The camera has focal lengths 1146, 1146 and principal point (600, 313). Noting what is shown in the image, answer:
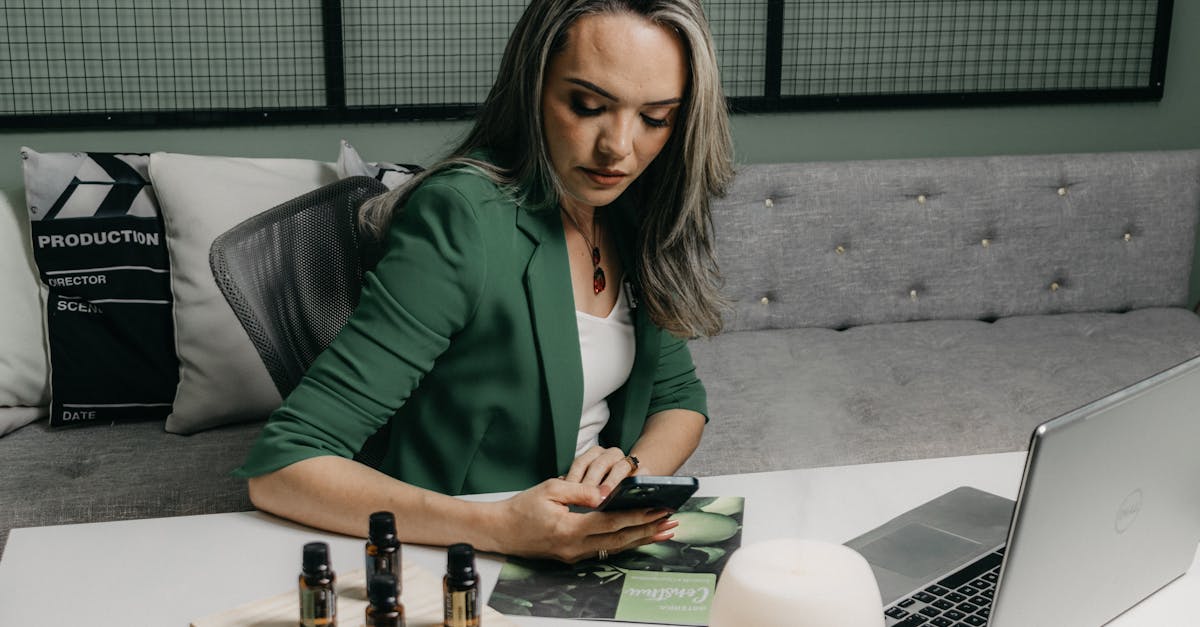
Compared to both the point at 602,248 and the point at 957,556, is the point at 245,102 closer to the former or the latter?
the point at 602,248

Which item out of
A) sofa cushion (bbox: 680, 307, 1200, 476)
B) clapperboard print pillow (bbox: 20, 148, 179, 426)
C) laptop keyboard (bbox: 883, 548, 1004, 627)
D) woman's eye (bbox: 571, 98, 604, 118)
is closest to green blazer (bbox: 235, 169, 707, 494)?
woman's eye (bbox: 571, 98, 604, 118)

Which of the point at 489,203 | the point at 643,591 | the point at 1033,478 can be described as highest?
the point at 489,203

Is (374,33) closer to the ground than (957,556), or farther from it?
farther from it

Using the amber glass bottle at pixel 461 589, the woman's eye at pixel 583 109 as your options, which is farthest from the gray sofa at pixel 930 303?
the amber glass bottle at pixel 461 589

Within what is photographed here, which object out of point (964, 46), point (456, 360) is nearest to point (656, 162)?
point (456, 360)

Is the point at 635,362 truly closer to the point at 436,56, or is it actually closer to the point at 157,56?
the point at 436,56

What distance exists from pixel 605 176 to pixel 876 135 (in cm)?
180

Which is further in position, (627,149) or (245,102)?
(245,102)

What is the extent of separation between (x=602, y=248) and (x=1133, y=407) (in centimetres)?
80

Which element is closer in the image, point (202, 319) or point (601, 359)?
point (601, 359)

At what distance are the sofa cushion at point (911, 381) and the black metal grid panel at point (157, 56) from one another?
112cm

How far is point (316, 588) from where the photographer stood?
82 cm

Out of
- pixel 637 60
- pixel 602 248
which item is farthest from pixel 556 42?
pixel 602 248

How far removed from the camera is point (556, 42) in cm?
130
